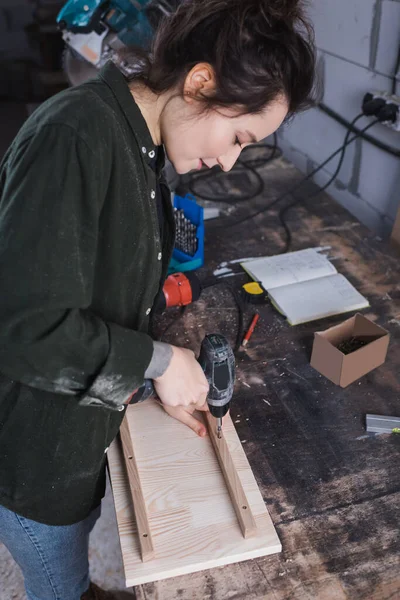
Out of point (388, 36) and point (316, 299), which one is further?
point (388, 36)

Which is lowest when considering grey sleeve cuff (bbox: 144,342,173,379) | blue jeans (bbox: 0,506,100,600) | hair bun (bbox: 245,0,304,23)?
blue jeans (bbox: 0,506,100,600)

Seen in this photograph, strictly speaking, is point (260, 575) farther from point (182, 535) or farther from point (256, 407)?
point (256, 407)

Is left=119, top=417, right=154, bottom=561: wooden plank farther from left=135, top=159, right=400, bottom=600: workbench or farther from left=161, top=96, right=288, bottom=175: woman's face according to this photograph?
left=161, top=96, right=288, bottom=175: woman's face

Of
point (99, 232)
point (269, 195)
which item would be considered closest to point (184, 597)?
point (99, 232)

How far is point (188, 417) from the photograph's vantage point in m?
A: 1.17

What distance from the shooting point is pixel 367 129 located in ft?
6.47

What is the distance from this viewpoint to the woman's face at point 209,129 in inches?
34.3

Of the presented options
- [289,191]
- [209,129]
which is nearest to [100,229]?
[209,129]

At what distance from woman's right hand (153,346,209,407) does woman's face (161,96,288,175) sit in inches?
13.4

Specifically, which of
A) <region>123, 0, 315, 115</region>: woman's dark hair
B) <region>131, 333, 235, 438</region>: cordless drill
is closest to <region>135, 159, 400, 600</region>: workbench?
<region>131, 333, 235, 438</region>: cordless drill

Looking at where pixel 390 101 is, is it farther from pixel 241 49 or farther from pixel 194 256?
pixel 241 49

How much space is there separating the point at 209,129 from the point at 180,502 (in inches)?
26.2

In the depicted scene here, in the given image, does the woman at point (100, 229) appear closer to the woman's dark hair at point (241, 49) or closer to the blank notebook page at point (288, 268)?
the woman's dark hair at point (241, 49)

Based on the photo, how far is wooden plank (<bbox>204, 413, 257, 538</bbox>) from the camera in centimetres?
95
